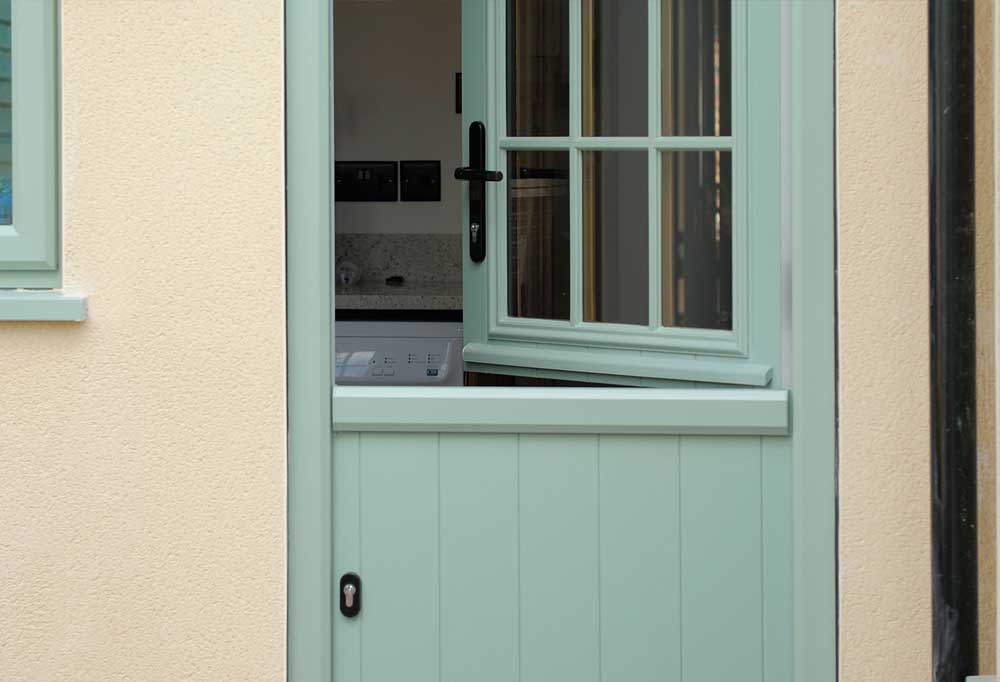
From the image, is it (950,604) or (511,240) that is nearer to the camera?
(950,604)

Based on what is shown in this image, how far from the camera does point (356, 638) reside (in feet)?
7.36

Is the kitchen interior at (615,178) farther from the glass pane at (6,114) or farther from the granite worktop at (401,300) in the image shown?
the granite worktop at (401,300)

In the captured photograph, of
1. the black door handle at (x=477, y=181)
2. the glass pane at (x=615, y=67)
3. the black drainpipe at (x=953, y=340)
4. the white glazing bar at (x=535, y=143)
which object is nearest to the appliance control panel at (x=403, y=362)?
the black door handle at (x=477, y=181)

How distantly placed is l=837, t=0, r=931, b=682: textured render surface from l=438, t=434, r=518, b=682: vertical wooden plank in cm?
56

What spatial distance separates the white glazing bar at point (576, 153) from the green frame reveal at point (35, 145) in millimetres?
952

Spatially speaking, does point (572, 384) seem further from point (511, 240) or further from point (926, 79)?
point (926, 79)

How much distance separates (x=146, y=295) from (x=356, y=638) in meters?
0.69

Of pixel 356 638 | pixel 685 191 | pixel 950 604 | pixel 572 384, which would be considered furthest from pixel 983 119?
pixel 356 638

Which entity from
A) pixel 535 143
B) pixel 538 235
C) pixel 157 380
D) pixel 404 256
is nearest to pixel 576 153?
pixel 535 143

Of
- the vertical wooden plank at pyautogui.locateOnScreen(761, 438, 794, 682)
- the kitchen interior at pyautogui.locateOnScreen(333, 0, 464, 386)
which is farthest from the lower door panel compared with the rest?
the kitchen interior at pyautogui.locateOnScreen(333, 0, 464, 386)

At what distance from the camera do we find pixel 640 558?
2.21 m

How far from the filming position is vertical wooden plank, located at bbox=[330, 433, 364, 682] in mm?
2232

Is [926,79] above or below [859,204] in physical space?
above

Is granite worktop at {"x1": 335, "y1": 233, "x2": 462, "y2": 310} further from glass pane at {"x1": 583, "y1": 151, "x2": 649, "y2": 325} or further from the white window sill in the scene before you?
the white window sill
